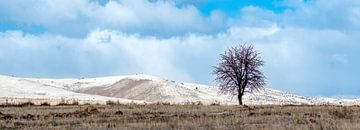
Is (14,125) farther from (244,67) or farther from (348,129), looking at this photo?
(244,67)

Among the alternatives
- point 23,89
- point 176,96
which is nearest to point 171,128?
point 176,96

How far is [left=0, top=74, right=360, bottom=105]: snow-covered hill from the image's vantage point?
3684 inches

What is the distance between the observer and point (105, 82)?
12294 centimetres

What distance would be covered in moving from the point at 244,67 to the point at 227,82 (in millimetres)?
2630

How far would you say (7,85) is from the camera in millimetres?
103438

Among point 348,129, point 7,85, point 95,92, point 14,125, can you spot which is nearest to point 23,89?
point 7,85

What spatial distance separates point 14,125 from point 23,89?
78414mm

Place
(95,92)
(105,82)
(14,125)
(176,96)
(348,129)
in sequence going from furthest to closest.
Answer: (105,82) < (95,92) < (176,96) < (14,125) < (348,129)

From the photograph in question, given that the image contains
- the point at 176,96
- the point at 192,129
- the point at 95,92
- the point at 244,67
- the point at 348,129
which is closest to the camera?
the point at 348,129

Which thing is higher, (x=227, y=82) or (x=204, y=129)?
(x=227, y=82)

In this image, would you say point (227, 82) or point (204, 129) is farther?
point (227, 82)

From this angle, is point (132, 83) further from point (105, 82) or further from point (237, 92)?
point (237, 92)

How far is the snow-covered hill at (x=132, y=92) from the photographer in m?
93.6

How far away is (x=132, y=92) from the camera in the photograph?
349ft
